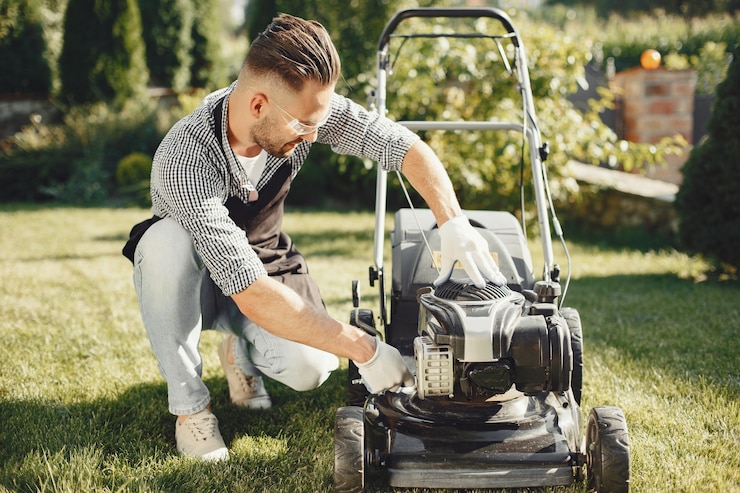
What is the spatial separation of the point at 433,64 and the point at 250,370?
147 inches

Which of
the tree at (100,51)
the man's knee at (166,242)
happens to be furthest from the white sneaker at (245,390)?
the tree at (100,51)

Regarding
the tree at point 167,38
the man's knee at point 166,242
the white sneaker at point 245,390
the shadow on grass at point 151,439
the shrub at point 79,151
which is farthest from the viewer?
the tree at point 167,38

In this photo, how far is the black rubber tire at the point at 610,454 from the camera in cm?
183

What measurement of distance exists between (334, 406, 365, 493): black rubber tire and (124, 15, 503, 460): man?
0.62 ft

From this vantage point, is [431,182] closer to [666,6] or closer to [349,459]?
[349,459]

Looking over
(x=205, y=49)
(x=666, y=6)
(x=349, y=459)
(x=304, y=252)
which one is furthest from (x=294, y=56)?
(x=666, y=6)

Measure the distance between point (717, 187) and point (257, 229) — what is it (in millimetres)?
3291

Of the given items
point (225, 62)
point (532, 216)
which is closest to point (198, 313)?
point (532, 216)

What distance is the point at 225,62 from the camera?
13.3m

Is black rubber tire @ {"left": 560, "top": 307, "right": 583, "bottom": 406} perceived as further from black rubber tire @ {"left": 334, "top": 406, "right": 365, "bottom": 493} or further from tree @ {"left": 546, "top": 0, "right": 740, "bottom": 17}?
tree @ {"left": 546, "top": 0, "right": 740, "bottom": 17}

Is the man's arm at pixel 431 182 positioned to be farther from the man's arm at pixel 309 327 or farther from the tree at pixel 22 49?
the tree at pixel 22 49

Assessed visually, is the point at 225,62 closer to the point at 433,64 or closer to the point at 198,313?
the point at 433,64

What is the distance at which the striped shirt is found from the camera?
2.00 m

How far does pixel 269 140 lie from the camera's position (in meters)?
2.14
